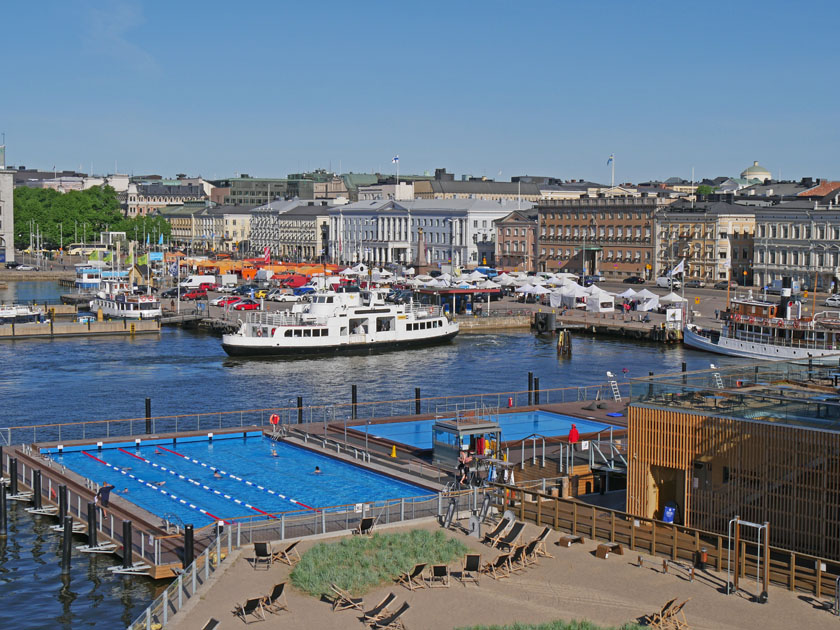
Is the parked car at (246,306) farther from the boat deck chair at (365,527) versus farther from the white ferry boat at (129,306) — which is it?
the boat deck chair at (365,527)

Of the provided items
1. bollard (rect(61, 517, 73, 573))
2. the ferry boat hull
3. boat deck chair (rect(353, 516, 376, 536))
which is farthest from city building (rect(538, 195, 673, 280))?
bollard (rect(61, 517, 73, 573))

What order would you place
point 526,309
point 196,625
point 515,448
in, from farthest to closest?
point 526,309, point 515,448, point 196,625

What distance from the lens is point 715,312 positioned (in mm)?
87562

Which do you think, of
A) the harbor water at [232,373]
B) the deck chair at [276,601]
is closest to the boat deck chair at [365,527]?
the deck chair at [276,601]

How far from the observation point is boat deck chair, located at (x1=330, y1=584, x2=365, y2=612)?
70.3 ft

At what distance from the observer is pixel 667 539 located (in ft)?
80.2

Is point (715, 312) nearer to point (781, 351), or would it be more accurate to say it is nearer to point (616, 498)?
point (781, 351)

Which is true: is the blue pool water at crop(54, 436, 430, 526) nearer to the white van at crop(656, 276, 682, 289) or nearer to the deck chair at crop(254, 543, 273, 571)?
the deck chair at crop(254, 543, 273, 571)

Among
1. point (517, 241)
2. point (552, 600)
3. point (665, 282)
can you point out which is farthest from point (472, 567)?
point (517, 241)

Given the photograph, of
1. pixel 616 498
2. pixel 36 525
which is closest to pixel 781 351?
pixel 616 498

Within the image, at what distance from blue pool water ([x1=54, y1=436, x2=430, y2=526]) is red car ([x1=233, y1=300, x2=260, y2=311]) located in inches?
2164

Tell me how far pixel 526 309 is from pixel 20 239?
362 ft

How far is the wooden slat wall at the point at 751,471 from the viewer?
2320cm

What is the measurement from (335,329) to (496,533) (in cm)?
4742
